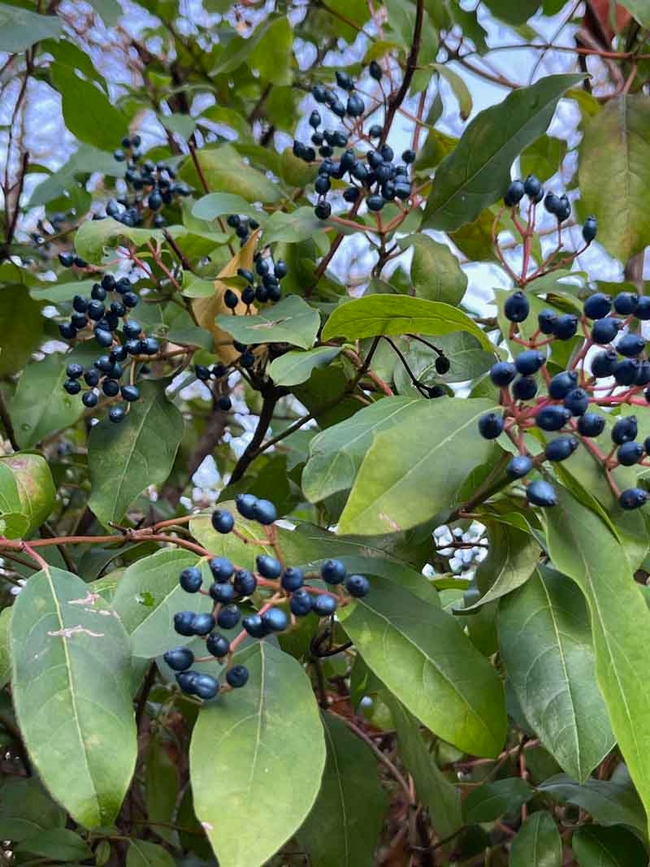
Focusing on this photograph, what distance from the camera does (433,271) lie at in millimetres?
972

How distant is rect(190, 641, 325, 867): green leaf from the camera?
20.6 inches

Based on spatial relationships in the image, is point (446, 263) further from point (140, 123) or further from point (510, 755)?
point (140, 123)

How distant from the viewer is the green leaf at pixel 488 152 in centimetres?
88

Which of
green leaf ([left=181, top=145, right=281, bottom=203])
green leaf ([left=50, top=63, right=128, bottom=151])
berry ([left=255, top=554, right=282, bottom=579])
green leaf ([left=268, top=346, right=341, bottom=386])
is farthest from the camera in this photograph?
green leaf ([left=50, top=63, right=128, bottom=151])

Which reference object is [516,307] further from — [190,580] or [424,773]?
[424,773]

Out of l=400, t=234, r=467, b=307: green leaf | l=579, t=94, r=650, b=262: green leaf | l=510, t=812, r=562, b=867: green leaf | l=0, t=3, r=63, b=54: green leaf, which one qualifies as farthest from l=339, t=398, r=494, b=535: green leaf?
l=0, t=3, r=63, b=54: green leaf

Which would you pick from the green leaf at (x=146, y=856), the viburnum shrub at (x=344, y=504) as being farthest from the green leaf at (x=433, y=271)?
the green leaf at (x=146, y=856)

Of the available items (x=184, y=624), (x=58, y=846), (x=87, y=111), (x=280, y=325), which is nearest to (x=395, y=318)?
(x=280, y=325)

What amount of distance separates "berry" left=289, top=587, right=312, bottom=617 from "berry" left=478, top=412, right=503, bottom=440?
0.55 ft

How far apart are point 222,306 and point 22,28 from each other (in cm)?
47

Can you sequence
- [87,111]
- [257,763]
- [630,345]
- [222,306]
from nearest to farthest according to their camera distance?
[257,763] < [630,345] < [222,306] < [87,111]

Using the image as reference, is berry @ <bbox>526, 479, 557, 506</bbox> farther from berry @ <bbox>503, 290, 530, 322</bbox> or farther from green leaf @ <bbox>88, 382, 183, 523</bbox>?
green leaf @ <bbox>88, 382, 183, 523</bbox>

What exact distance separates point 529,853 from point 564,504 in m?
0.41

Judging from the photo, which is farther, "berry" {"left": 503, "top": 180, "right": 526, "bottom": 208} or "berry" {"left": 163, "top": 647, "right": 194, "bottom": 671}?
"berry" {"left": 503, "top": 180, "right": 526, "bottom": 208}
